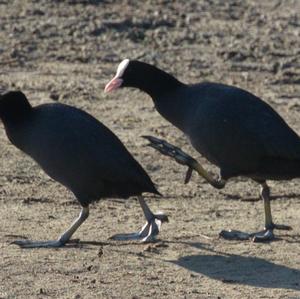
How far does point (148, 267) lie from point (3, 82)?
574cm

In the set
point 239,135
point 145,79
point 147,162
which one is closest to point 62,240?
point 239,135

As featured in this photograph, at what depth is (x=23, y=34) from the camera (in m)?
16.2

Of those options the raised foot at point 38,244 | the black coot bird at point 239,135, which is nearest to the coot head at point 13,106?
the raised foot at point 38,244

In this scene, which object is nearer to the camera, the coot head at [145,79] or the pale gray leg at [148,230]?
the pale gray leg at [148,230]

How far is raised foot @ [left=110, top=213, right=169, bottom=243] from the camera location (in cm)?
998

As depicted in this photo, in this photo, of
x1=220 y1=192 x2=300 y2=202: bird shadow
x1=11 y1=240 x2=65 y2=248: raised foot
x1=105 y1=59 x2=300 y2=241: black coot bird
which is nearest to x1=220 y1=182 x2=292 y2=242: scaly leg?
x1=105 y1=59 x2=300 y2=241: black coot bird

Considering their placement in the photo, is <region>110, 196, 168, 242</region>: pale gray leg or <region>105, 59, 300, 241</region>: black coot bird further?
<region>105, 59, 300, 241</region>: black coot bird

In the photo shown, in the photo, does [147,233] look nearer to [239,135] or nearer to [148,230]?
[148,230]

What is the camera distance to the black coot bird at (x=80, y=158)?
32.0ft

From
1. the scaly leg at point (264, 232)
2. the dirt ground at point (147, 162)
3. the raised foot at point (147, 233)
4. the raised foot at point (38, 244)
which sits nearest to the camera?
the dirt ground at point (147, 162)

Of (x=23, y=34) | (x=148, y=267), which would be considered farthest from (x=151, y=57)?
(x=148, y=267)

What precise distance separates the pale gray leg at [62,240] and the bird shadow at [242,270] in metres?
0.80

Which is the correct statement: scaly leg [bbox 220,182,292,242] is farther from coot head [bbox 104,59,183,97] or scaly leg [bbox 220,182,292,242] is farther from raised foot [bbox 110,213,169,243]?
coot head [bbox 104,59,183,97]

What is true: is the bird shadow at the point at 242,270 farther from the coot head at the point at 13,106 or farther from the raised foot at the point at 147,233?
the coot head at the point at 13,106
